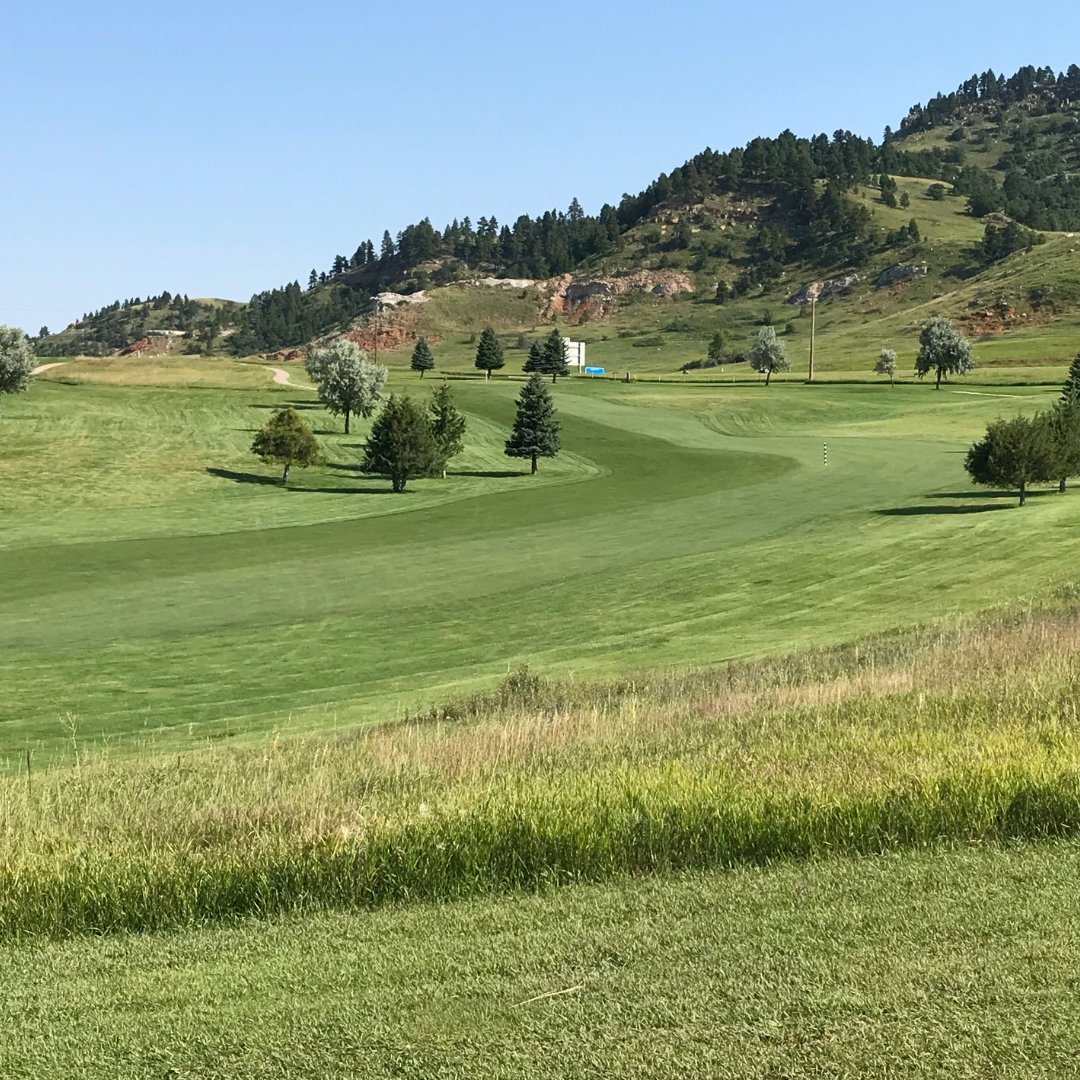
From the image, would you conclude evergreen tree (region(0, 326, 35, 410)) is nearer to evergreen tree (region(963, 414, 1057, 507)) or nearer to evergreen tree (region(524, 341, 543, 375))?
evergreen tree (region(524, 341, 543, 375))

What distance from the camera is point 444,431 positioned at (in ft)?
275

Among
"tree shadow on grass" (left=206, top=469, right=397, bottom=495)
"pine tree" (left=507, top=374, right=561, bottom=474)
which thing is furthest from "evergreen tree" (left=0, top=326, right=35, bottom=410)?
"pine tree" (left=507, top=374, right=561, bottom=474)

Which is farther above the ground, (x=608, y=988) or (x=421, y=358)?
(x=421, y=358)

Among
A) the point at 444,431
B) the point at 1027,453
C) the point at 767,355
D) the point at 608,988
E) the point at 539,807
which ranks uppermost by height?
the point at 767,355

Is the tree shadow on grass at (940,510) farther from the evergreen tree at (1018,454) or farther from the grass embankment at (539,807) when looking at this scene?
the grass embankment at (539,807)

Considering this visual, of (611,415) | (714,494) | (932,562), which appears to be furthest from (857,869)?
(611,415)

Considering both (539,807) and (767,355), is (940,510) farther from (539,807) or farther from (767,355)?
(767,355)

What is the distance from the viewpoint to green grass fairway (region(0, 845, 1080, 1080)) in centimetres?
582

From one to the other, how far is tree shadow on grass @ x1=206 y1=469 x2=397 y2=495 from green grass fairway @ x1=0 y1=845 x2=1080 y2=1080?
67.9 metres

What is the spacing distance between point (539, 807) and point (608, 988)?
3305 millimetres


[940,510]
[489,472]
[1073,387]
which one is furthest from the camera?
[1073,387]

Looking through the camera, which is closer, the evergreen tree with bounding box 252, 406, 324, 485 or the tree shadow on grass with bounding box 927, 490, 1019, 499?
the tree shadow on grass with bounding box 927, 490, 1019, 499

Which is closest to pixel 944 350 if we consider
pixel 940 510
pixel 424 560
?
pixel 940 510

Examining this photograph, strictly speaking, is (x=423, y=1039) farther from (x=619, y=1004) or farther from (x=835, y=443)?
(x=835, y=443)
